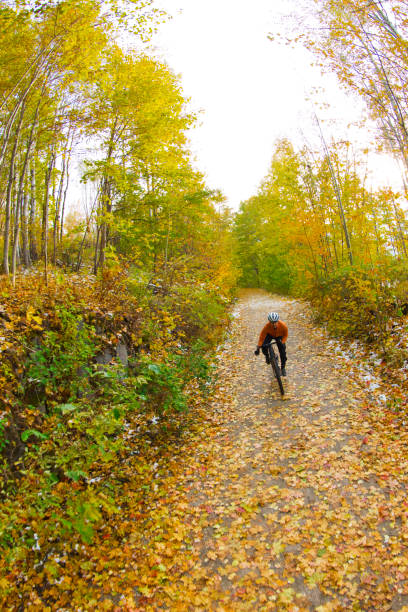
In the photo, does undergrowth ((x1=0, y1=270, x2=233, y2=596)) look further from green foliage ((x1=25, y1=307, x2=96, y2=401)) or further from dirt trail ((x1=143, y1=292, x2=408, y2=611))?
dirt trail ((x1=143, y1=292, x2=408, y2=611))

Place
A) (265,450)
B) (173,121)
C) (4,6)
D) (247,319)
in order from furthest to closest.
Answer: (247,319) → (173,121) → (4,6) → (265,450)

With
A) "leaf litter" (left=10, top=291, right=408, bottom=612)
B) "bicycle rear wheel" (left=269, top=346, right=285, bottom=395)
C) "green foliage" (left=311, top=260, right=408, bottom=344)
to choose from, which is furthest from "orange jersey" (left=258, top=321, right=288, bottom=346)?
"green foliage" (left=311, top=260, right=408, bottom=344)

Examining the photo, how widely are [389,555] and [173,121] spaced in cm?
1117

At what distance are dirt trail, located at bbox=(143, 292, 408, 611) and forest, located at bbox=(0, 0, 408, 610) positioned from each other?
421 mm

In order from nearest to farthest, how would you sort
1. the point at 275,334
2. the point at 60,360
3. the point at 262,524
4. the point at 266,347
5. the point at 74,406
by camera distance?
the point at 262,524 < the point at 74,406 < the point at 60,360 < the point at 266,347 < the point at 275,334

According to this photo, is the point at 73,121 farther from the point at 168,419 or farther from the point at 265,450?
the point at 265,450

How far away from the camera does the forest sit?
3816 mm

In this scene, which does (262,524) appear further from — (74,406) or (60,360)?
(60,360)

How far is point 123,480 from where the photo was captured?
196 inches

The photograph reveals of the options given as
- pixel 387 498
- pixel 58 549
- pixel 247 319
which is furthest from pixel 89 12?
pixel 247 319

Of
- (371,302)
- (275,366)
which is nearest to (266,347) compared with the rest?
(275,366)

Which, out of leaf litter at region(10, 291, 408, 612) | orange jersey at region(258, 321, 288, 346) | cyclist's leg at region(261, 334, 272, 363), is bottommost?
leaf litter at region(10, 291, 408, 612)

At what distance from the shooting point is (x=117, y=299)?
7430 mm

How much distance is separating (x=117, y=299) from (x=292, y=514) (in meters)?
5.25
